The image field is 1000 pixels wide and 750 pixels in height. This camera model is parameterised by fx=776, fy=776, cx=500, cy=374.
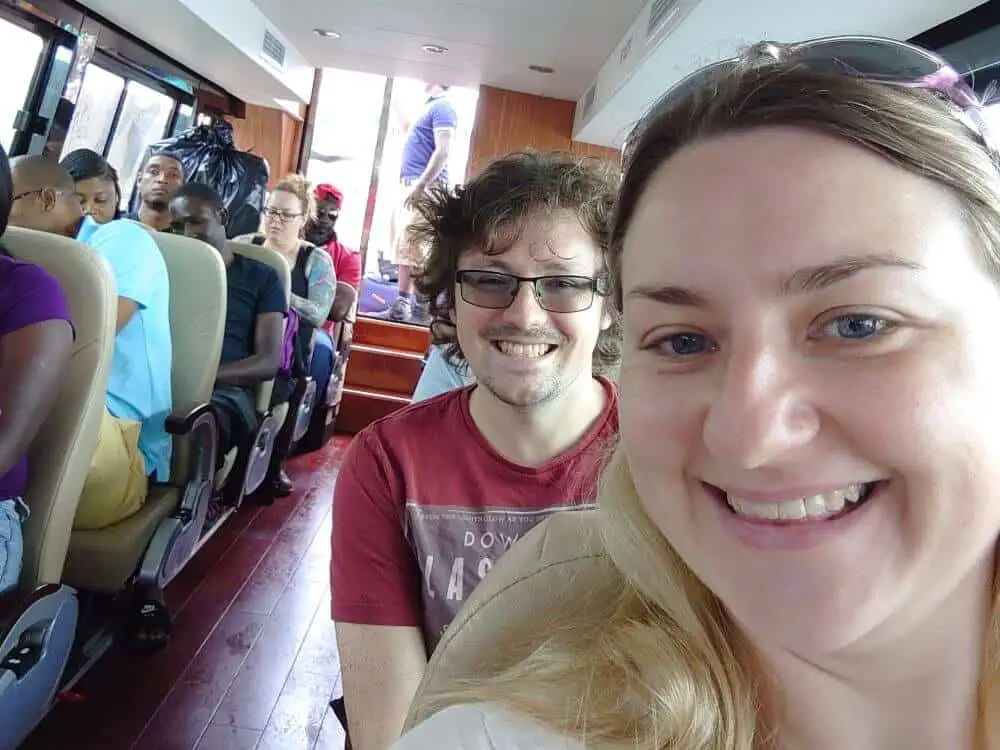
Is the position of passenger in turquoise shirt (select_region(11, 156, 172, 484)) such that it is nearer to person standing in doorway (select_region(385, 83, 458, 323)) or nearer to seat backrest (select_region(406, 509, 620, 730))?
seat backrest (select_region(406, 509, 620, 730))

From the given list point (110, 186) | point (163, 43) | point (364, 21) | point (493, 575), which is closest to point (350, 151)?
point (364, 21)

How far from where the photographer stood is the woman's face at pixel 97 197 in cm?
311

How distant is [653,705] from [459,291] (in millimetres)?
799

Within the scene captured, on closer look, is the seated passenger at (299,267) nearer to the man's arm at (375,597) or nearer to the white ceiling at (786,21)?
the white ceiling at (786,21)

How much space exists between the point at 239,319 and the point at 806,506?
2.92 meters

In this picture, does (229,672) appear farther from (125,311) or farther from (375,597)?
(375,597)

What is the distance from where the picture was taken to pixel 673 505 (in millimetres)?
636

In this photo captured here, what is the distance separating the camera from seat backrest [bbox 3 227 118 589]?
158 cm

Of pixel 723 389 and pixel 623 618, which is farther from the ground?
pixel 723 389

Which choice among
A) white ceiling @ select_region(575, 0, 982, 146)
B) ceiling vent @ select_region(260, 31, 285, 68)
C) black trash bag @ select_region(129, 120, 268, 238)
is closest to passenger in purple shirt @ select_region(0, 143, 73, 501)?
white ceiling @ select_region(575, 0, 982, 146)

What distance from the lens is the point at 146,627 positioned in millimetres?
2227

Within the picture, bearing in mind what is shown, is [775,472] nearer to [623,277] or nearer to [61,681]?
[623,277]

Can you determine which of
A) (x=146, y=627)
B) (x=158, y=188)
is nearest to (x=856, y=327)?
(x=146, y=627)

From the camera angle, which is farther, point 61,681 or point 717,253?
point 61,681
